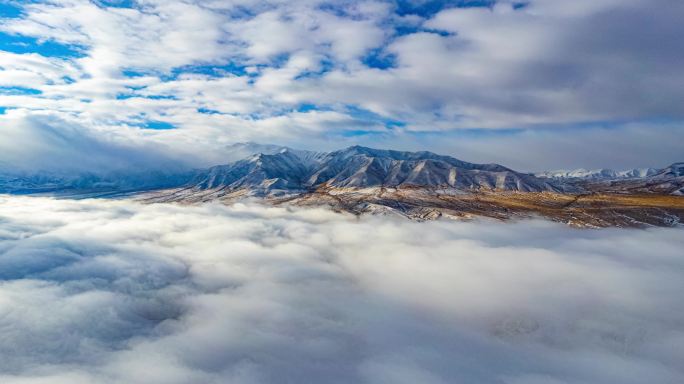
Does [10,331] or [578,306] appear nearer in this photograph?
[10,331]

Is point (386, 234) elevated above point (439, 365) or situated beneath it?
elevated above

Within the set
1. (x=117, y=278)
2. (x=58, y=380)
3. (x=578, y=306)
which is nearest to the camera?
(x=58, y=380)

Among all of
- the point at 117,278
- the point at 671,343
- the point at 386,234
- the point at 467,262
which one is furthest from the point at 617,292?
the point at 117,278

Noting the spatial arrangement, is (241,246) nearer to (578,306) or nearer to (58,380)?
(58,380)

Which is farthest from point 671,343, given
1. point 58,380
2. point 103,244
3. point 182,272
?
point 103,244

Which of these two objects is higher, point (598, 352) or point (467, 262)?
point (467, 262)

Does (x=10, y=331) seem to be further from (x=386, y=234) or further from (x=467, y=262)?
(x=467, y=262)

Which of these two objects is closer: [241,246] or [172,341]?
[172,341]

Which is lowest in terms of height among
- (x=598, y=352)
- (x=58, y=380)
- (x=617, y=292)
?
(x=58, y=380)

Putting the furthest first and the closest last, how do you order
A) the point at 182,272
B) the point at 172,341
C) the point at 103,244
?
the point at 103,244 < the point at 182,272 < the point at 172,341
